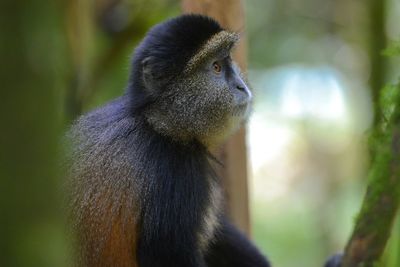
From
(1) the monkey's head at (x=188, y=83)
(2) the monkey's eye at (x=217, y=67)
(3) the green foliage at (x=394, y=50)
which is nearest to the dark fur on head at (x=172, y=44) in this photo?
(1) the monkey's head at (x=188, y=83)

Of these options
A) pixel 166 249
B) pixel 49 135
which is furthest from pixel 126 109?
pixel 49 135

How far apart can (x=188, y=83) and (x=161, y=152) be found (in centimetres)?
44

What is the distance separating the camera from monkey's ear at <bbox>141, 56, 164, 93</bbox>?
13.6ft

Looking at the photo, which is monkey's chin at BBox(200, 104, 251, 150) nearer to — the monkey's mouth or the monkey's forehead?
the monkey's mouth

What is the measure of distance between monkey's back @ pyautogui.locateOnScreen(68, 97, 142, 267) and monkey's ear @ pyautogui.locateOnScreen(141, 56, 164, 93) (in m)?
0.35

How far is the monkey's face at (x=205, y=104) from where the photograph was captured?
4.16 meters

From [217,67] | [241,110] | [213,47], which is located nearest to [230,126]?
[241,110]

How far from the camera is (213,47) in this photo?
4.20 meters

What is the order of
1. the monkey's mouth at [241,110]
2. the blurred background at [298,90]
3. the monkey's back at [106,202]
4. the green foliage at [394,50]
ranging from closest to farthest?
the green foliage at [394,50], the monkey's back at [106,202], the monkey's mouth at [241,110], the blurred background at [298,90]

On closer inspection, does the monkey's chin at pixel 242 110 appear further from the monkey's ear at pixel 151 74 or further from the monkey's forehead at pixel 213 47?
the monkey's ear at pixel 151 74

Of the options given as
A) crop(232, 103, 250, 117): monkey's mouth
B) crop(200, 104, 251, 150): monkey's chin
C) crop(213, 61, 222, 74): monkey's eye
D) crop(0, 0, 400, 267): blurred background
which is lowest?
crop(0, 0, 400, 267): blurred background

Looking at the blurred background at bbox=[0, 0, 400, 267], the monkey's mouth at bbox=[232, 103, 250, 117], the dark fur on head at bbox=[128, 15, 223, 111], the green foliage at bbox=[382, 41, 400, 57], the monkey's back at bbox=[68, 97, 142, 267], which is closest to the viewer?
the green foliage at bbox=[382, 41, 400, 57]

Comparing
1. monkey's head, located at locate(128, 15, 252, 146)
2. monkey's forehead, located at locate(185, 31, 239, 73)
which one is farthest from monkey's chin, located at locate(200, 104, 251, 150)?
monkey's forehead, located at locate(185, 31, 239, 73)

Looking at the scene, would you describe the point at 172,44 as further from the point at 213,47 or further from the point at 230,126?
the point at 230,126
